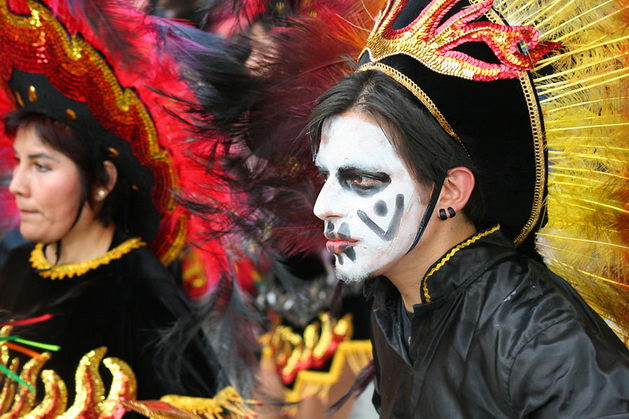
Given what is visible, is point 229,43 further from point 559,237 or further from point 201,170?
point 559,237

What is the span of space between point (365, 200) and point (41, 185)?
1.32 m

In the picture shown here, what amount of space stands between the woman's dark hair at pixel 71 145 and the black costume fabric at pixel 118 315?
22 centimetres

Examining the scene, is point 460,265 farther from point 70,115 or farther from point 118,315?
point 70,115

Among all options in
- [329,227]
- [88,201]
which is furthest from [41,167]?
[329,227]

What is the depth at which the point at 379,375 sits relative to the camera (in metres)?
2.23

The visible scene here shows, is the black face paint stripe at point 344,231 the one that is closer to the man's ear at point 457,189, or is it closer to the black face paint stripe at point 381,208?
the black face paint stripe at point 381,208

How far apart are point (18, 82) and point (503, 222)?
1670mm

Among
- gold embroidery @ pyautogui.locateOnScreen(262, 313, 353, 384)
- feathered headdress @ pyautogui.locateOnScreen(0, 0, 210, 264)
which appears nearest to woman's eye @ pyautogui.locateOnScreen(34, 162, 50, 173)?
feathered headdress @ pyautogui.locateOnScreen(0, 0, 210, 264)

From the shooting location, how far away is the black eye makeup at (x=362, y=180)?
1.77 metres

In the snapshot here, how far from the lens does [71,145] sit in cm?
265

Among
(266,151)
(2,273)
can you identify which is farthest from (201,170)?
(2,273)

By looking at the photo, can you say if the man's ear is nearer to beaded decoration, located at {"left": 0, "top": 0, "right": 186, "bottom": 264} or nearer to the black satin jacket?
the black satin jacket

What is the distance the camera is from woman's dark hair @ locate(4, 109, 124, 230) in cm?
263

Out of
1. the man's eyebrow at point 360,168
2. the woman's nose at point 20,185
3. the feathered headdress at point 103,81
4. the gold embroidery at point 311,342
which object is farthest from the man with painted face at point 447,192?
the gold embroidery at point 311,342
